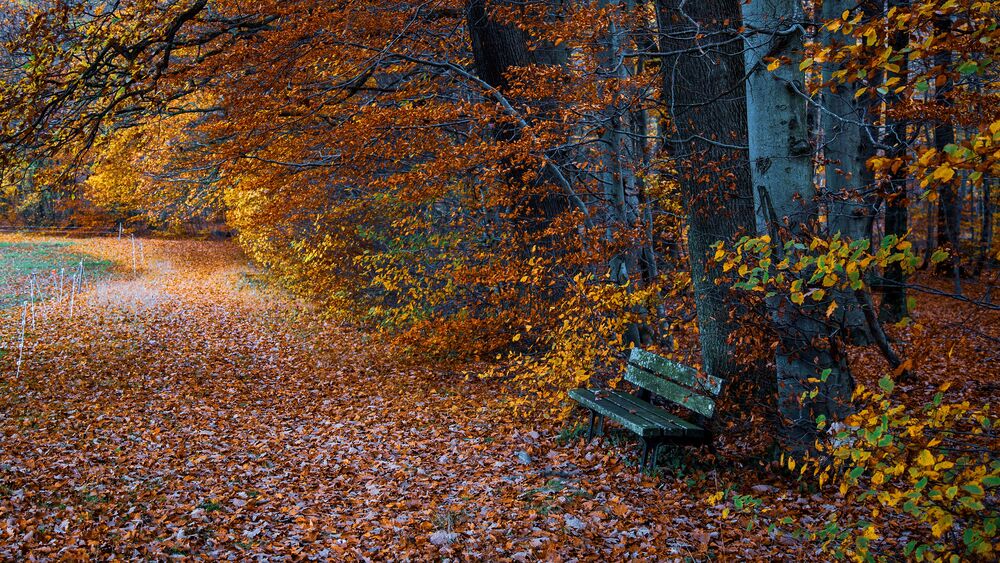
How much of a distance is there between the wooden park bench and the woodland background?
0.29 meters

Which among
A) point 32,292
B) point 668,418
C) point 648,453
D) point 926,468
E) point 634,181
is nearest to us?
point 926,468

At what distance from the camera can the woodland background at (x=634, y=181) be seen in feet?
10.4

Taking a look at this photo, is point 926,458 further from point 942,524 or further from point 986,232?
point 986,232

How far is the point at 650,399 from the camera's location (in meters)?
6.44

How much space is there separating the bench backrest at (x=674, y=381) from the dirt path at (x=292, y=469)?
24.3 inches

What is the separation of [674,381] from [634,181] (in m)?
3.75

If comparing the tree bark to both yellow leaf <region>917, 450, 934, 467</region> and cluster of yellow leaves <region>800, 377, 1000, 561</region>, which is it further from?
yellow leaf <region>917, 450, 934, 467</region>

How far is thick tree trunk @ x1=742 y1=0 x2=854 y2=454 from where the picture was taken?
438 centimetres

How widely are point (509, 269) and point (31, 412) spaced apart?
538 centimetres

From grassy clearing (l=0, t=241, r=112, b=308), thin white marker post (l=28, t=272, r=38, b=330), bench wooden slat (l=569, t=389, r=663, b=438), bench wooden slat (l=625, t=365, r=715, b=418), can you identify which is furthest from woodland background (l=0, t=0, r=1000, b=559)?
grassy clearing (l=0, t=241, r=112, b=308)

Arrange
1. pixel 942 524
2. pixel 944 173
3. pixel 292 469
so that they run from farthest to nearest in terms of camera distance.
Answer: pixel 292 469 → pixel 942 524 → pixel 944 173

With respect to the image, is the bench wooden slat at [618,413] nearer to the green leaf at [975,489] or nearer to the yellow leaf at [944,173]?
the green leaf at [975,489]

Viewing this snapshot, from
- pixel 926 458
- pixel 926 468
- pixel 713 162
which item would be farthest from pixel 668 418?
pixel 926 458

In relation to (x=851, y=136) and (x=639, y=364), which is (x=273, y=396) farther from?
(x=851, y=136)
